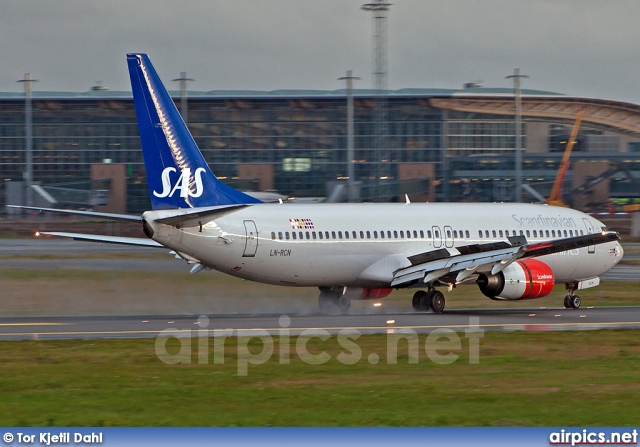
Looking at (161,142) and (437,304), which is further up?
(161,142)

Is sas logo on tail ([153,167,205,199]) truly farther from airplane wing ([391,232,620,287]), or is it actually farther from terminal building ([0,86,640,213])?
terminal building ([0,86,640,213])

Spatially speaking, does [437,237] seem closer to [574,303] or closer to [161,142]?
[574,303]

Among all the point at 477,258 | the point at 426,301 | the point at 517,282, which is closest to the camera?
the point at 477,258

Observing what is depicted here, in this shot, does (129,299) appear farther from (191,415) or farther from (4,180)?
(4,180)

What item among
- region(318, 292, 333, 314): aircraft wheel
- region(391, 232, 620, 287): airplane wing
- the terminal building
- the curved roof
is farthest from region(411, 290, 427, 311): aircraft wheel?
the curved roof

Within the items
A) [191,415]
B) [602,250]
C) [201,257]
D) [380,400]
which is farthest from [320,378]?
[602,250]

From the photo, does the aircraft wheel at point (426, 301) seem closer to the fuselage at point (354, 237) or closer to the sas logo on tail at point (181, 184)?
the fuselage at point (354, 237)

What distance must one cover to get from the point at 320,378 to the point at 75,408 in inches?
194

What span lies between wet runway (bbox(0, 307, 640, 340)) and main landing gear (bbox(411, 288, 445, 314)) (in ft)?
1.20

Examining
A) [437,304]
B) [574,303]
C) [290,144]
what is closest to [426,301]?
[437,304]

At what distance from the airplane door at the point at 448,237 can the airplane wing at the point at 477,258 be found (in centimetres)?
142

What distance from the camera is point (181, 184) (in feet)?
95.5

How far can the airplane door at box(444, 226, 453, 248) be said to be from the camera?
34438 millimetres

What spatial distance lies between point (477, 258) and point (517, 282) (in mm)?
1508
